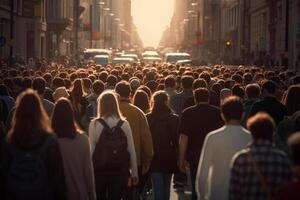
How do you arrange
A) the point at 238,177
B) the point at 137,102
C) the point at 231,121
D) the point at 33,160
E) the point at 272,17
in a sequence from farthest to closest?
1. the point at 272,17
2. the point at 137,102
3. the point at 231,121
4. the point at 33,160
5. the point at 238,177

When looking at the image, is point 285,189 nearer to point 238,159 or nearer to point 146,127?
point 238,159

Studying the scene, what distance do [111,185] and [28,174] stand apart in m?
2.65

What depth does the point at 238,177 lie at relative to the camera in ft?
23.9

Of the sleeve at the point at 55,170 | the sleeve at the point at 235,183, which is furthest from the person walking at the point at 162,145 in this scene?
the sleeve at the point at 235,183

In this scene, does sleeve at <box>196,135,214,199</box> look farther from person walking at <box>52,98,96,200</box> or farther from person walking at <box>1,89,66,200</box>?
person walking at <box>1,89,66,200</box>

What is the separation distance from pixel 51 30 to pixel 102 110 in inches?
3069

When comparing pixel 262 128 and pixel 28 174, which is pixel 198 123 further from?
pixel 262 128

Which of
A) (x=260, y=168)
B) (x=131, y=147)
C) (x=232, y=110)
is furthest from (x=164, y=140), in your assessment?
(x=260, y=168)

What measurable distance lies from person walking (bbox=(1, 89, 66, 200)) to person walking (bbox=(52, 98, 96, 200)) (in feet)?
2.71

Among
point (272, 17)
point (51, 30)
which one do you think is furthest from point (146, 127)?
point (51, 30)

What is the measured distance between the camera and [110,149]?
10336 mm

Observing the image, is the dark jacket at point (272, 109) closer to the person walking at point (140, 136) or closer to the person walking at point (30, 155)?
the person walking at point (140, 136)

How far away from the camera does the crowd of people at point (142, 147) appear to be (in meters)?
7.28

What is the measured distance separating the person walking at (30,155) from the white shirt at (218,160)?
1400 mm
